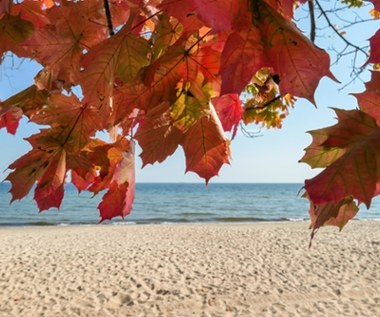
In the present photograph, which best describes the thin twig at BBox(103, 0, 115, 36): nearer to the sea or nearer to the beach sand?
the beach sand

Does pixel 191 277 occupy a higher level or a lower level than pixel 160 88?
lower

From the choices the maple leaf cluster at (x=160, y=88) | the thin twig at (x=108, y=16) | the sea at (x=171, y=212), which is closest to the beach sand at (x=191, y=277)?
the sea at (x=171, y=212)

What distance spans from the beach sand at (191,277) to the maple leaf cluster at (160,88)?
5.70m

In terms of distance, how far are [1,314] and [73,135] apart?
6.39 metres

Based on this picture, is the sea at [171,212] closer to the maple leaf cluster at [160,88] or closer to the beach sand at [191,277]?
the beach sand at [191,277]

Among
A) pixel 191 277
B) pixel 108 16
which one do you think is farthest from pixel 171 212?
pixel 108 16

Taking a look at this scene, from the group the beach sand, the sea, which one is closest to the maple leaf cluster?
the beach sand

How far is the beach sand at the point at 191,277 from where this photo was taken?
20.9 ft

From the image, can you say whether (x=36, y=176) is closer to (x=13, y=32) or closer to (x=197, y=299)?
(x=13, y=32)

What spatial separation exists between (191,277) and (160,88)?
759 centimetres

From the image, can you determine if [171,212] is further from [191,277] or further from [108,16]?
[108,16]

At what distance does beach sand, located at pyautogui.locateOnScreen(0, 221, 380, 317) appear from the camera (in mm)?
6383

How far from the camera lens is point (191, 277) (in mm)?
7879

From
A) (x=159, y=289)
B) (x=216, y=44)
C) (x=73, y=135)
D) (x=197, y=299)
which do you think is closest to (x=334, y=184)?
(x=216, y=44)
